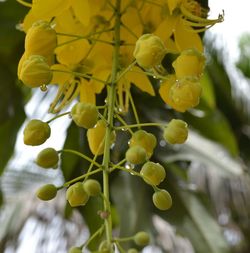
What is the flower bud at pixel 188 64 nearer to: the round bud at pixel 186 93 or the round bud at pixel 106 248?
the round bud at pixel 186 93

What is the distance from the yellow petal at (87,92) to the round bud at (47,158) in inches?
3.8

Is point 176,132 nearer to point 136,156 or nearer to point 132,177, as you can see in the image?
point 136,156

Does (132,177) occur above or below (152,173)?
below

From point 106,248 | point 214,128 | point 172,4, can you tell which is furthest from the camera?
point 214,128

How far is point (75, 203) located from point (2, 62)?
49 centimetres

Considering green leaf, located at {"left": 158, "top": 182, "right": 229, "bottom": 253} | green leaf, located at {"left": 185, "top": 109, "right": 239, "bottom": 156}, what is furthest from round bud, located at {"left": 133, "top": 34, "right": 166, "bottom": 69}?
green leaf, located at {"left": 185, "top": 109, "right": 239, "bottom": 156}

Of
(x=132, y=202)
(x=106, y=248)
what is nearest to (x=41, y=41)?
(x=106, y=248)

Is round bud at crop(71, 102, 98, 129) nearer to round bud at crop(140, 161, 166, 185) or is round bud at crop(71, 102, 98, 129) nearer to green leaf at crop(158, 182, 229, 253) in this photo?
round bud at crop(140, 161, 166, 185)

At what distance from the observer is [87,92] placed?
1.58ft

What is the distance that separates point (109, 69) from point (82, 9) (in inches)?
2.1

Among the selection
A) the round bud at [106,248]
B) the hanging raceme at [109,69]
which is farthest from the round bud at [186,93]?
the round bud at [106,248]

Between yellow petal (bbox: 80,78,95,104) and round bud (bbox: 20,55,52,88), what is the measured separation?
94 millimetres

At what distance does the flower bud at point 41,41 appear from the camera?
40 cm

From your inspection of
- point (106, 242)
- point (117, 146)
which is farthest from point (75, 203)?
point (117, 146)
